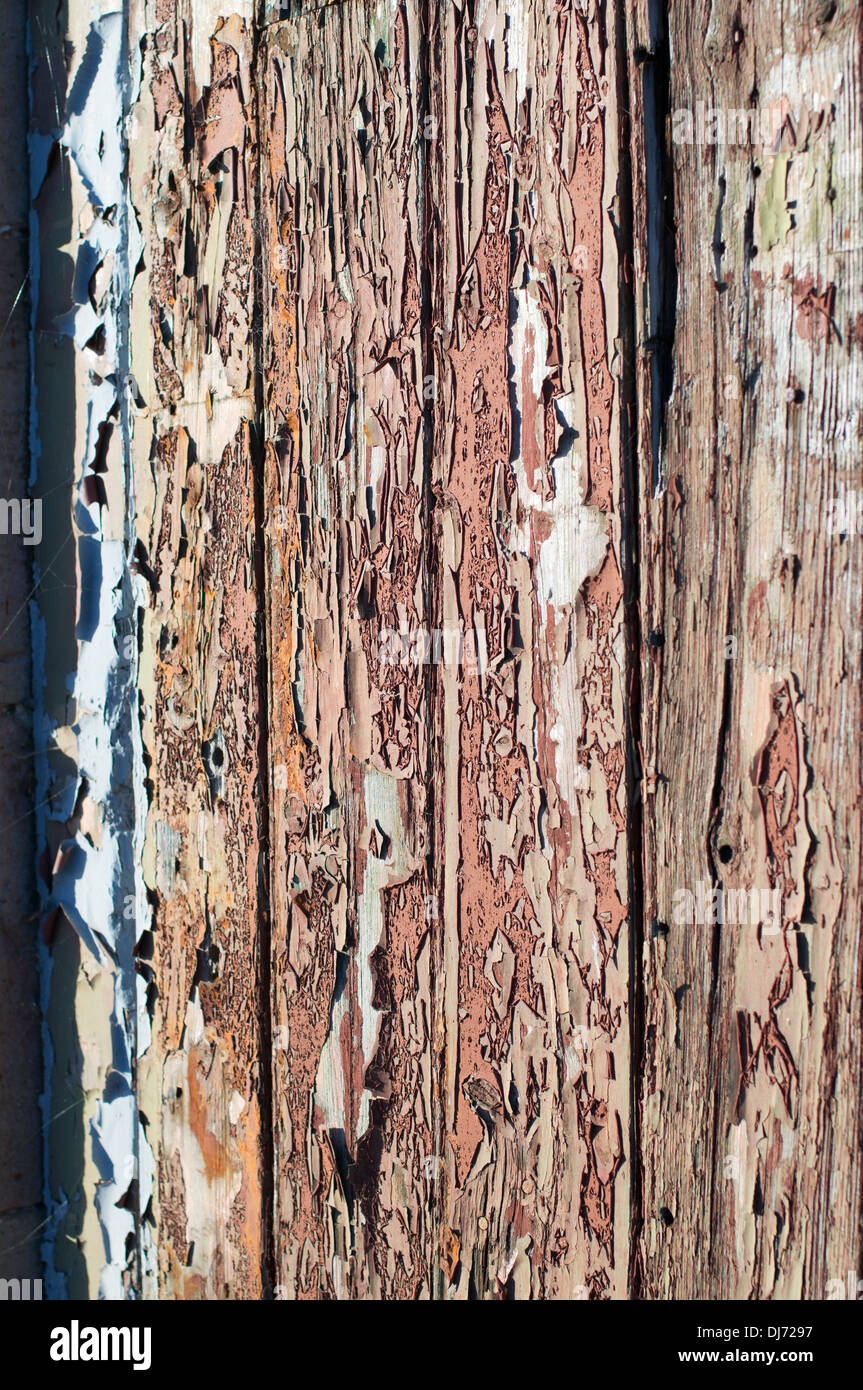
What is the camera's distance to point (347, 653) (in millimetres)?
886

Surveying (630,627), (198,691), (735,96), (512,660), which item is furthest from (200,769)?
(735,96)

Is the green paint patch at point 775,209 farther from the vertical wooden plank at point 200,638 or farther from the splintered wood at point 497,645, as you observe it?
the vertical wooden plank at point 200,638

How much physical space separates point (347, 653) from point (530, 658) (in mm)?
193

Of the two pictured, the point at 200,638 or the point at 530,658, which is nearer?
the point at 530,658

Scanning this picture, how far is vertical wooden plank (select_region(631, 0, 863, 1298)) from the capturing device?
0.63 m

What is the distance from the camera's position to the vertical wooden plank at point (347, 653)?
838 millimetres

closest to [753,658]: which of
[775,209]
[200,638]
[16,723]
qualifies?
[775,209]

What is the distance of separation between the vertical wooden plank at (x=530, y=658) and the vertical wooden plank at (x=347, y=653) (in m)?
0.04

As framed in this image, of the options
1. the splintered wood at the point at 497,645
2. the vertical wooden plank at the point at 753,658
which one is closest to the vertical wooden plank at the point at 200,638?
the splintered wood at the point at 497,645

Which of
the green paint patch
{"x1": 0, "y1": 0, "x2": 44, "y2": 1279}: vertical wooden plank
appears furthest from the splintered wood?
{"x1": 0, "y1": 0, "x2": 44, "y2": 1279}: vertical wooden plank

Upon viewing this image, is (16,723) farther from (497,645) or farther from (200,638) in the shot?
(497,645)

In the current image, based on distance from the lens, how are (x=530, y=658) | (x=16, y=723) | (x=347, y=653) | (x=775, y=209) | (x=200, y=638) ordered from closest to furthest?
(x=775, y=209), (x=530, y=658), (x=347, y=653), (x=200, y=638), (x=16, y=723)

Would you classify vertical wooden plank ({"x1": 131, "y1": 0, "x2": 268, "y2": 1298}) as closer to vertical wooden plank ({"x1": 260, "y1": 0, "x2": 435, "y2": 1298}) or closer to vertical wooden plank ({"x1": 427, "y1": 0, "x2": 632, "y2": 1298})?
vertical wooden plank ({"x1": 260, "y1": 0, "x2": 435, "y2": 1298})

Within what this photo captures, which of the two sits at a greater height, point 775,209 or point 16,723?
point 775,209
